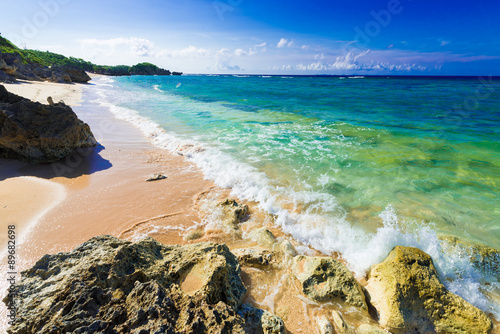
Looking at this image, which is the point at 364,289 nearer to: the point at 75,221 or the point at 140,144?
the point at 75,221

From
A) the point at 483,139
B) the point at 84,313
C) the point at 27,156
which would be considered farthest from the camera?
the point at 483,139

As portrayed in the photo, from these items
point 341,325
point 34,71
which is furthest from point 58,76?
point 341,325

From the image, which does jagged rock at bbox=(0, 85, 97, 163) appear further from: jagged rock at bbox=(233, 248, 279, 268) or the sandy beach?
jagged rock at bbox=(233, 248, 279, 268)

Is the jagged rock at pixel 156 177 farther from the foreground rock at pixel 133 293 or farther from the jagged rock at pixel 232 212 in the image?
the foreground rock at pixel 133 293

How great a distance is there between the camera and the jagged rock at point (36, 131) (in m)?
6.73

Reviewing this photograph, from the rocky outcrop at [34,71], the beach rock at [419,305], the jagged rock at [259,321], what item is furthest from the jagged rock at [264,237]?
the rocky outcrop at [34,71]

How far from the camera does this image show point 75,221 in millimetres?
4645

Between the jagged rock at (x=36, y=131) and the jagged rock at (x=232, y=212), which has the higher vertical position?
the jagged rock at (x=36, y=131)

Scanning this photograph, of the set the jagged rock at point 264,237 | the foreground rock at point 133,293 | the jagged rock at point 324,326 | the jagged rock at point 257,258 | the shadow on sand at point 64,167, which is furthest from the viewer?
the shadow on sand at point 64,167

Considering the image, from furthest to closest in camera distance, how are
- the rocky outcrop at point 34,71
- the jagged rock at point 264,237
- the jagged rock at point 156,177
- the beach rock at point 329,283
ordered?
the rocky outcrop at point 34,71 < the jagged rock at point 156,177 < the jagged rock at point 264,237 < the beach rock at point 329,283

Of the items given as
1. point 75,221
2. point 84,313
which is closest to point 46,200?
point 75,221

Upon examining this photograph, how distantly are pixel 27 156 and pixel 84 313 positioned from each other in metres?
7.60

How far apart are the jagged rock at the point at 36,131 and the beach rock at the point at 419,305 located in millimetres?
9581

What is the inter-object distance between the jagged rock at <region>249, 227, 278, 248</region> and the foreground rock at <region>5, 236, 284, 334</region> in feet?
4.53
